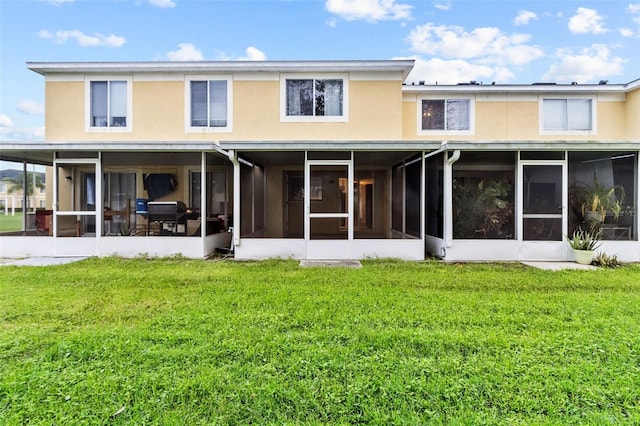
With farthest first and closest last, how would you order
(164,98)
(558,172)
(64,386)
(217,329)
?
(164,98) → (558,172) → (217,329) → (64,386)

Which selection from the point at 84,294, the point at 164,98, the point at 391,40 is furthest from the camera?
the point at 391,40

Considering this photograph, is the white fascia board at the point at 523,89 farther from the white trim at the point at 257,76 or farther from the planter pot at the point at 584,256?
the planter pot at the point at 584,256

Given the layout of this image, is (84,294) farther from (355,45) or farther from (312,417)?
(355,45)

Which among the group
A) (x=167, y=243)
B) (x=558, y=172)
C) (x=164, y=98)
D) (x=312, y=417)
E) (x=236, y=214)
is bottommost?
(x=312, y=417)

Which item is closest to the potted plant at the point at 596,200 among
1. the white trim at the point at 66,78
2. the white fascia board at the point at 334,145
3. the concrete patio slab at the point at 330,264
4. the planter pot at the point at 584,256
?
the planter pot at the point at 584,256

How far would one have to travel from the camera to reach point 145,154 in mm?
9141

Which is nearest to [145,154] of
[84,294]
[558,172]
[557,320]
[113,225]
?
[113,225]

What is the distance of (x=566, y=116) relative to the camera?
11.6 m

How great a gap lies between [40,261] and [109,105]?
5174 millimetres

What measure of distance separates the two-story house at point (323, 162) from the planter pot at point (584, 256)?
0.37 meters

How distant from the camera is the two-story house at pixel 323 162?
8.59 metres

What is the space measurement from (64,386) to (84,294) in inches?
119

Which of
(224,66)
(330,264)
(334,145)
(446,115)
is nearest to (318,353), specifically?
(330,264)

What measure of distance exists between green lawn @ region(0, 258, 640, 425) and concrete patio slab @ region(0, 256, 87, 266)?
7.69ft
